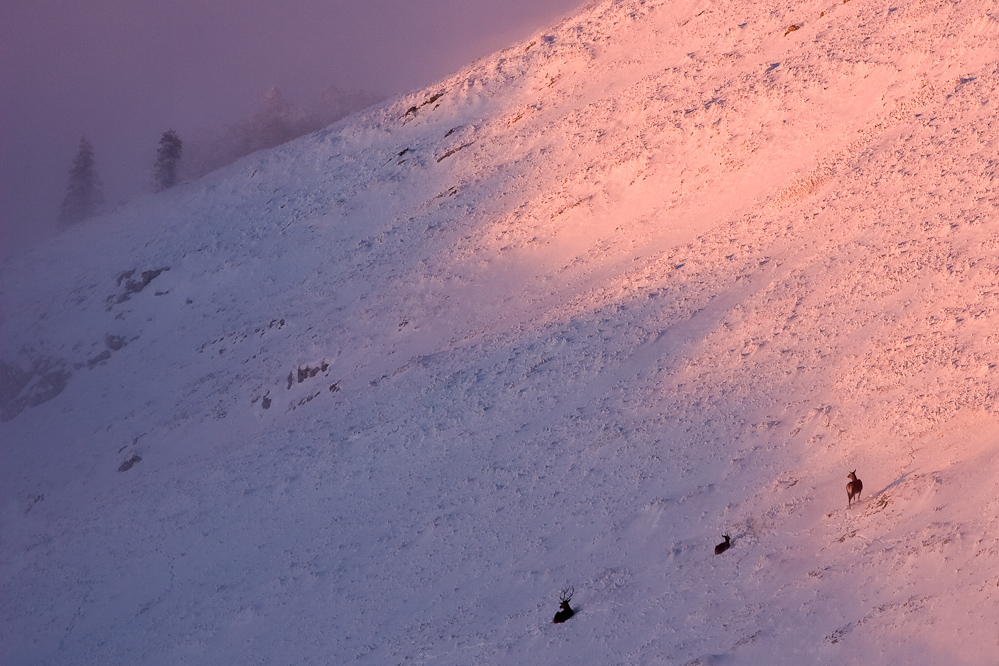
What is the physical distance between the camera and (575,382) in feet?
81.6

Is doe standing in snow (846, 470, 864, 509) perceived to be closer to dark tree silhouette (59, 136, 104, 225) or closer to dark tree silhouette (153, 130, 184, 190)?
dark tree silhouette (153, 130, 184, 190)

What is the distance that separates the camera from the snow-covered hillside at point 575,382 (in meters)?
16.6

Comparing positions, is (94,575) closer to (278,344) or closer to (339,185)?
(278,344)

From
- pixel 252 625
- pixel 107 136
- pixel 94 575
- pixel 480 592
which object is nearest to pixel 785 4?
pixel 480 592

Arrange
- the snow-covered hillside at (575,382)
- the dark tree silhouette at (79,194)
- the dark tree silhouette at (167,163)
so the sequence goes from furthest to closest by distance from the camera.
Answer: the dark tree silhouette at (79,194) → the dark tree silhouette at (167,163) → the snow-covered hillside at (575,382)

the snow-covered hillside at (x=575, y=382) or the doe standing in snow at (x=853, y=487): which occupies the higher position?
the snow-covered hillside at (x=575, y=382)

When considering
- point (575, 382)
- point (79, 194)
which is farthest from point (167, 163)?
point (575, 382)

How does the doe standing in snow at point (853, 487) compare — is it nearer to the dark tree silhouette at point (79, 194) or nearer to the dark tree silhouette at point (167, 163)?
the dark tree silhouette at point (167, 163)

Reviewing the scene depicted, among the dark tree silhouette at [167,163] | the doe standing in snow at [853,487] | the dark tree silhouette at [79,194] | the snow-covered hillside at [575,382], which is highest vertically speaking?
the dark tree silhouette at [79,194]

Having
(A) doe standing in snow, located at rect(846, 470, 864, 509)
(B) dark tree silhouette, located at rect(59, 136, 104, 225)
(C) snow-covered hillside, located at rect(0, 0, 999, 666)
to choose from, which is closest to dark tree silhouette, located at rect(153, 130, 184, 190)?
(B) dark tree silhouette, located at rect(59, 136, 104, 225)

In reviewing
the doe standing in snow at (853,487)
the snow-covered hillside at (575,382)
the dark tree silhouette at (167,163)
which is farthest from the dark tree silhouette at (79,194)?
the doe standing in snow at (853,487)

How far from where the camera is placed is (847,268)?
2353cm

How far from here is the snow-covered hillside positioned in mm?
16594

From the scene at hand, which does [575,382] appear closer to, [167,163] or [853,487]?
[853,487]
